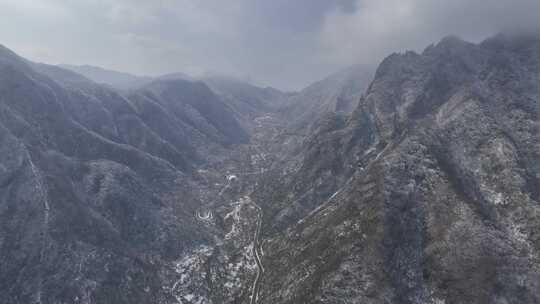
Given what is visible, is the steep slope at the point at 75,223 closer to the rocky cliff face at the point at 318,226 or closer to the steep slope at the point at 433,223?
the rocky cliff face at the point at 318,226

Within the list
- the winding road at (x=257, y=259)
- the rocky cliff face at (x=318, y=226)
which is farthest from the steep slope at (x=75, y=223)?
the winding road at (x=257, y=259)

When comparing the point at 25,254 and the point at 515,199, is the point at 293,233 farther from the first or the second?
the point at 25,254

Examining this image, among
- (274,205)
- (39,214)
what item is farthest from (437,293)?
(39,214)

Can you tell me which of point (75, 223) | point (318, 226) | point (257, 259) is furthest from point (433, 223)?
point (75, 223)

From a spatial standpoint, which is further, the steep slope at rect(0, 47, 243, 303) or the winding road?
the steep slope at rect(0, 47, 243, 303)

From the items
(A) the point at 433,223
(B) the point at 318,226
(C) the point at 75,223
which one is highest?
(A) the point at 433,223

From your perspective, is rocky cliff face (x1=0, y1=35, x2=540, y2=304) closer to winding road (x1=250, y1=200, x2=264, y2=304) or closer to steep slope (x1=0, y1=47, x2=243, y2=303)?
steep slope (x1=0, y1=47, x2=243, y2=303)

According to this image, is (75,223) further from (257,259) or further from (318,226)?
(318,226)

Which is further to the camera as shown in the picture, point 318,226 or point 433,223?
point 318,226

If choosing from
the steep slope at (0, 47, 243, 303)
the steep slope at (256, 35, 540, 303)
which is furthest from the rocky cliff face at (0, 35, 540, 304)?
the steep slope at (0, 47, 243, 303)
